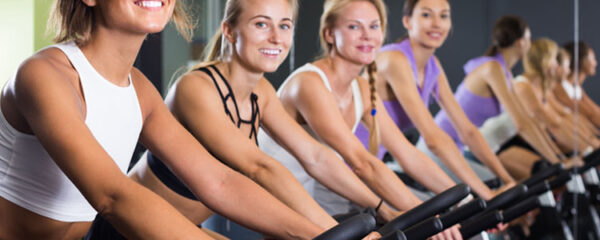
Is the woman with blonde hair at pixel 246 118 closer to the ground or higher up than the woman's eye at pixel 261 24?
closer to the ground

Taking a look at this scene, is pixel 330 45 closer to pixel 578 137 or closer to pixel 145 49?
pixel 145 49

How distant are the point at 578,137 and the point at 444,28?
3.32 ft

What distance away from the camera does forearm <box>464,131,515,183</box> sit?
11.2 ft

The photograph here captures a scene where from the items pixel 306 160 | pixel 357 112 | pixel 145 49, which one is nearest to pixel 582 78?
pixel 357 112

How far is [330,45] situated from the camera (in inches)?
111

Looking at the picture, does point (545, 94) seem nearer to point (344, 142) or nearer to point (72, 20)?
point (344, 142)

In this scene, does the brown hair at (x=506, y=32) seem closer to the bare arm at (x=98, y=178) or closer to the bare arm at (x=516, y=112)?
the bare arm at (x=516, y=112)

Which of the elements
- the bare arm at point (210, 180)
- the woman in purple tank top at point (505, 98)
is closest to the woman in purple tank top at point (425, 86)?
the woman in purple tank top at point (505, 98)

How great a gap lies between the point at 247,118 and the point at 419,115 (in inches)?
40.8

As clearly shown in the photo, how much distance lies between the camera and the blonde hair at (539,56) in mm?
3633

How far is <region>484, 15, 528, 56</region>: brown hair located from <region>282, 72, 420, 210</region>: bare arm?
1398 mm

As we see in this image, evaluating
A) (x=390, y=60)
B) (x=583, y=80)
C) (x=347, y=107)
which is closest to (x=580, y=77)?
(x=583, y=80)

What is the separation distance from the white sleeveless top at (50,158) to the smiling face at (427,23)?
1.86 metres

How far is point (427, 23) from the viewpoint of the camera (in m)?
3.28
